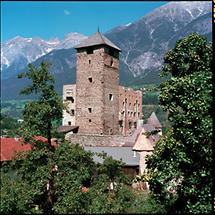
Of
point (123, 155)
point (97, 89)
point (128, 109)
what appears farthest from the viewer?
point (128, 109)

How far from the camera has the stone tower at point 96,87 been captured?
157 ft

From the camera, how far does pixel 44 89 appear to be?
20.8 metres

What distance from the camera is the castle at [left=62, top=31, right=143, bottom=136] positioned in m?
47.8

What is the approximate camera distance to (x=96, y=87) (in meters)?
48.0

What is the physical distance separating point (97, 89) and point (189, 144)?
1419 inches

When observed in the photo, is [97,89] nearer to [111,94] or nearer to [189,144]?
[111,94]

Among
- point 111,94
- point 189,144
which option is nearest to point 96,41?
point 111,94

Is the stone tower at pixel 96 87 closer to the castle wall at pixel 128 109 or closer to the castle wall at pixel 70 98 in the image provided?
the castle wall at pixel 128 109

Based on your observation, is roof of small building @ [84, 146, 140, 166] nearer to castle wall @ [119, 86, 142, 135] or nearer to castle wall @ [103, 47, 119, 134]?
castle wall @ [103, 47, 119, 134]

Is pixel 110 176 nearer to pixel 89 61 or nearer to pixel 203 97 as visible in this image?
pixel 203 97

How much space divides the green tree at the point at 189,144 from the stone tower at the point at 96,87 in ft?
110

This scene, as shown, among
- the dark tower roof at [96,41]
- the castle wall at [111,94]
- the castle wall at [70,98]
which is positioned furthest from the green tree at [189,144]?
the castle wall at [70,98]

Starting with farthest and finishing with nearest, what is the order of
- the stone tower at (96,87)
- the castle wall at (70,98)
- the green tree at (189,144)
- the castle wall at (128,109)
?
the castle wall at (128,109), the castle wall at (70,98), the stone tower at (96,87), the green tree at (189,144)

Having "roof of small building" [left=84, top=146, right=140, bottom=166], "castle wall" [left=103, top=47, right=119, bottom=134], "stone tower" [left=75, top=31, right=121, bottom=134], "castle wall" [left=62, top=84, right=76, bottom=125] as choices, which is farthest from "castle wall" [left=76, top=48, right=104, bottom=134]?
"roof of small building" [left=84, top=146, right=140, bottom=166]
